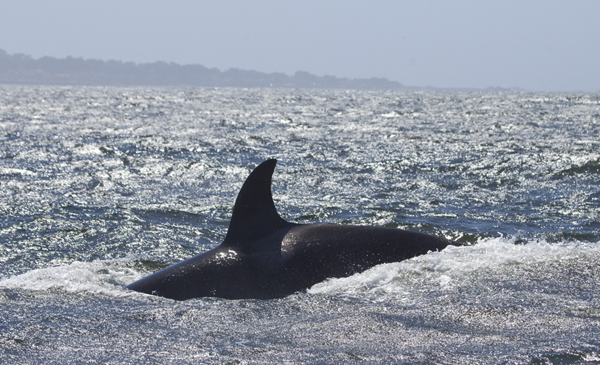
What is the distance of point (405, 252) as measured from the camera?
24.0 feet

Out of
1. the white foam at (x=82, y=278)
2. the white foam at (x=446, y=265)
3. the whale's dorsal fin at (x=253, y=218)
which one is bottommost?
the white foam at (x=82, y=278)

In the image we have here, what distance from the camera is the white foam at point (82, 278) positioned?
7.11 metres

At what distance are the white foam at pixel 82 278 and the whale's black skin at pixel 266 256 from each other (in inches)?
15.5

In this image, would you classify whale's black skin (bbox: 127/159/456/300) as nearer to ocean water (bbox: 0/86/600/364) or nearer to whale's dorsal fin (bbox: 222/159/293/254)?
whale's dorsal fin (bbox: 222/159/293/254)

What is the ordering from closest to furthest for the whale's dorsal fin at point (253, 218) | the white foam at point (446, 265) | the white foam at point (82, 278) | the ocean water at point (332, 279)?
1. the ocean water at point (332, 279)
2. the white foam at point (446, 265)
3. the whale's dorsal fin at point (253, 218)
4. the white foam at point (82, 278)

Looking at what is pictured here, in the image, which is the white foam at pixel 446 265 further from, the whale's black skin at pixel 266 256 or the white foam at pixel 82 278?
the white foam at pixel 82 278

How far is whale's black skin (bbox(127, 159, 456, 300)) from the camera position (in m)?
6.70

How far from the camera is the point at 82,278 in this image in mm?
7551

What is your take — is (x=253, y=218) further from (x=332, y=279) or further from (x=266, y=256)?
(x=332, y=279)

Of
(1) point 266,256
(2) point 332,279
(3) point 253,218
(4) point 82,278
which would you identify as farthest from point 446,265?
(4) point 82,278

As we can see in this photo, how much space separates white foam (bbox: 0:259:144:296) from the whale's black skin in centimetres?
39

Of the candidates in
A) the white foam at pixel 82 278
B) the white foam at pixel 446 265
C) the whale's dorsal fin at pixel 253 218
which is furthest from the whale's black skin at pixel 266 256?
the white foam at pixel 82 278

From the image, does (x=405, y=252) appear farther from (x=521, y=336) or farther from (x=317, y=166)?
(x=317, y=166)

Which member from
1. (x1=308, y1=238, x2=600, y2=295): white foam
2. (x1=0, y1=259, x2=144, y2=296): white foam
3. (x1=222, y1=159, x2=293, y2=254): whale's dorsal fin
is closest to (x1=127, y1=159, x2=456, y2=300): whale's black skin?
(x1=222, y1=159, x2=293, y2=254): whale's dorsal fin
